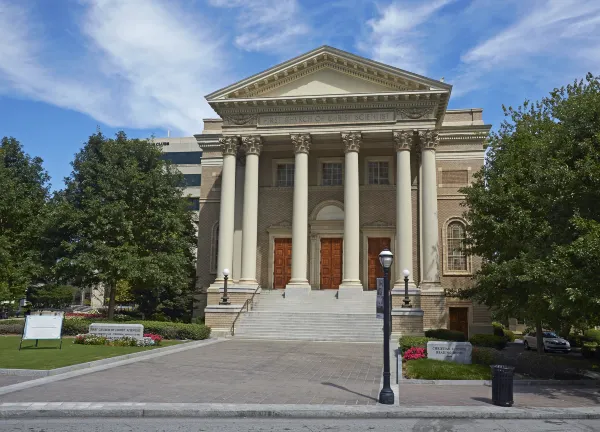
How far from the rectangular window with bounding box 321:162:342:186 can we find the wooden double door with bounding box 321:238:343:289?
3720 mm

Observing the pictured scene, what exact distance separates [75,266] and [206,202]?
476 inches

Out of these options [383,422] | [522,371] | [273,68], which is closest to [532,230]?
[522,371]

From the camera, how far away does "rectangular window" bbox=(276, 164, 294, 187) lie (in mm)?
36219

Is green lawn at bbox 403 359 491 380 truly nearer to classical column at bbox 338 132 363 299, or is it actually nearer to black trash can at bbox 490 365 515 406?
black trash can at bbox 490 365 515 406

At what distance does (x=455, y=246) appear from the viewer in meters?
34.7

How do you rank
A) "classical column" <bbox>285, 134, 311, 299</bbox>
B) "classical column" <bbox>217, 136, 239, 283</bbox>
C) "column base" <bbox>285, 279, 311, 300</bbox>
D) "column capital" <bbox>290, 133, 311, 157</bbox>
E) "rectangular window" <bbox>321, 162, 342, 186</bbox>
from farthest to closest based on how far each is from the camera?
"rectangular window" <bbox>321, 162, 342, 186</bbox>, "column capital" <bbox>290, 133, 311, 157</bbox>, "classical column" <bbox>217, 136, 239, 283</bbox>, "classical column" <bbox>285, 134, 311, 299</bbox>, "column base" <bbox>285, 279, 311, 300</bbox>

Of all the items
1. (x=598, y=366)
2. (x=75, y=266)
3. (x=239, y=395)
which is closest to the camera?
(x=239, y=395)

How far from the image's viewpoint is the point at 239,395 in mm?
11891

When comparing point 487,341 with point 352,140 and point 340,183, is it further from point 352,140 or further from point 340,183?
point 340,183

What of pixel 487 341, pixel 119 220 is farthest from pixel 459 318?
pixel 119 220

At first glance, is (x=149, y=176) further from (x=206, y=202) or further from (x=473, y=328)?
(x=473, y=328)

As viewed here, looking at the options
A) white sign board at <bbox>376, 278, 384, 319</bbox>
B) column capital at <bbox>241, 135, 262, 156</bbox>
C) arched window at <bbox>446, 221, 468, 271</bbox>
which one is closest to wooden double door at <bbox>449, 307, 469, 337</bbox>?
arched window at <bbox>446, 221, 468, 271</bbox>

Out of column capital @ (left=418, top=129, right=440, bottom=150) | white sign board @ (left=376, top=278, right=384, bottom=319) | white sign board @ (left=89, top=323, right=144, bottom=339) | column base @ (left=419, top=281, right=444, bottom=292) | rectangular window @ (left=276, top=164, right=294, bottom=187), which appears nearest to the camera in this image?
white sign board @ (left=376, top=278, right=384, bottom=319)

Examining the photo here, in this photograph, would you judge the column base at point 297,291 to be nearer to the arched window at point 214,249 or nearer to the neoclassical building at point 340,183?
the neoclassical building at point 340,183
